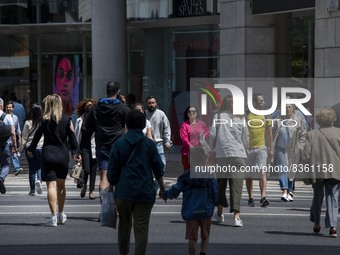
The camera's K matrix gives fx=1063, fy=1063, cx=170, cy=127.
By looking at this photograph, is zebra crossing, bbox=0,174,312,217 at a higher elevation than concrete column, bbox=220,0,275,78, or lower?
lower

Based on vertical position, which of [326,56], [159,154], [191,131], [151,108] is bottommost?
[159,154]

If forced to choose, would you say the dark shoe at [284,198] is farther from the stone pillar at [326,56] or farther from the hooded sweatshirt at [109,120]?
the stone pillar at [326,56]

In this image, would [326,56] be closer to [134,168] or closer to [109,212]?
[109,212]

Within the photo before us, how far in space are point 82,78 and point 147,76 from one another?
9.97 feet

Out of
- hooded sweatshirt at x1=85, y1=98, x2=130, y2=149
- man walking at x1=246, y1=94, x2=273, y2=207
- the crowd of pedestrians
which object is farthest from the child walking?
man walking at x1=246, y1=94, x2=273, y2=207

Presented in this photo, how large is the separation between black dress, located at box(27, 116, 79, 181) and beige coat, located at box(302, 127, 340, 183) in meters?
3.41

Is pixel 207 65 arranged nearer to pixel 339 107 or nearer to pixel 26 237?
pixel 339 107

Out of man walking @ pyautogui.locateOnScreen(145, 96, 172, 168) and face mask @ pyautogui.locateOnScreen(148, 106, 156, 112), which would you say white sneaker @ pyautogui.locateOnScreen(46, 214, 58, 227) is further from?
face mask @ pyautogui.locateOnScreen(148, 106, 156, 112)

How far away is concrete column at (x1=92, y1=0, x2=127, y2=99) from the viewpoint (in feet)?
102

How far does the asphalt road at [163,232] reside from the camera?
43.2 feet

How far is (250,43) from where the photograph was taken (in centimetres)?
2780

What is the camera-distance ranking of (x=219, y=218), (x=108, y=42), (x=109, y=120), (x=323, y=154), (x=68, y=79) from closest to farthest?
(x=323, y=154) < (x=109, y=120) < (x=219, y=218) < (x=108, y=42) < (x=68, y=79)

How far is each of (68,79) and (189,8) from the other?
675 centimetres

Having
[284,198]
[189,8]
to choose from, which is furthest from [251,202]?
[189,8]
